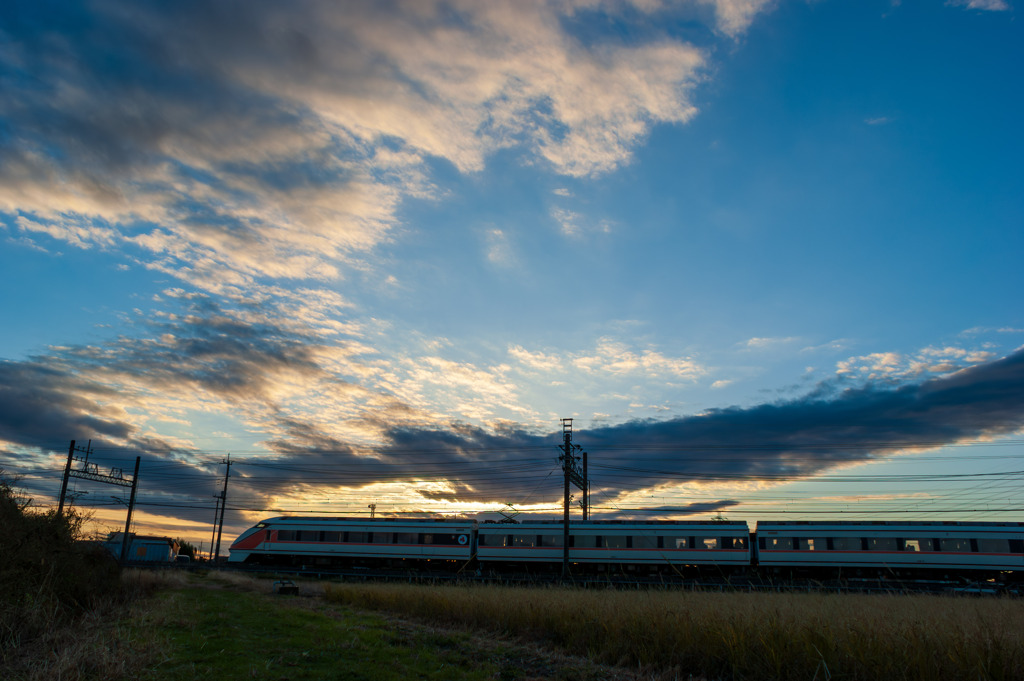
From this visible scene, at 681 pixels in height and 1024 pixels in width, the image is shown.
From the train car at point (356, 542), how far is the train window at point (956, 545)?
3056 centimetres

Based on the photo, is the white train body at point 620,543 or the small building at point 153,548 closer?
the white train body at point 620,543

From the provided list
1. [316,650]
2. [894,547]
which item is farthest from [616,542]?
[316,650]

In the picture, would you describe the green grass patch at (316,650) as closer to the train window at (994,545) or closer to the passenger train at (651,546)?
the passenger train at (651,546)

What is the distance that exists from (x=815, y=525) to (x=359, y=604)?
97.7 feet

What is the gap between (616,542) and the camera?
39.7 m

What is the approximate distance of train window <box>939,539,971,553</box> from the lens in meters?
33.8

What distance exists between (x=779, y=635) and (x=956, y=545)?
115 feet

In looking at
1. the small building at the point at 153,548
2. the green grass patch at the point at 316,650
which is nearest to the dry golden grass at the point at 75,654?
the green grass patch at the point at 316,650

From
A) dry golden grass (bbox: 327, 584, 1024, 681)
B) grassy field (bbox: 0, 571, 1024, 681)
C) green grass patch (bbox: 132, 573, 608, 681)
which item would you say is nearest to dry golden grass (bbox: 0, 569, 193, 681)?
grassy field (bbox: 0, 571, 1024, 681)

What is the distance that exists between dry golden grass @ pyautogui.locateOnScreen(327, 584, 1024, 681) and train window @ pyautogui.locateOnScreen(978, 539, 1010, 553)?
95.6ft

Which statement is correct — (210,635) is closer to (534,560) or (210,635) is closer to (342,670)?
(342,670)

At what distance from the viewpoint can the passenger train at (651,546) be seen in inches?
1340

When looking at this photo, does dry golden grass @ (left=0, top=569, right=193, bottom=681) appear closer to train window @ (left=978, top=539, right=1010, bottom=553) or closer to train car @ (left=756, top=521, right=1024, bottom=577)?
train car @ (left=756, top=521, right=1024, bottom=577)

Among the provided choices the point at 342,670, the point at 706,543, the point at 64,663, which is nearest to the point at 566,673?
the point at 342,670
